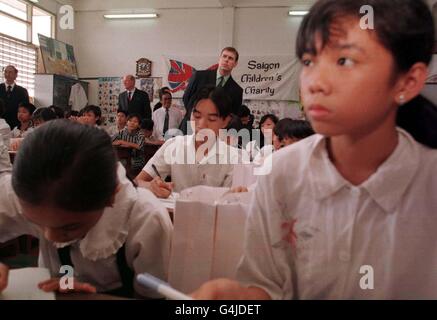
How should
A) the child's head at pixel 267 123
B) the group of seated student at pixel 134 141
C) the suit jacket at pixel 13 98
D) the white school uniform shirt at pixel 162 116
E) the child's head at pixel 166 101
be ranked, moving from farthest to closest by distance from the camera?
the child's head at pixel 166 101 → the white school uniform shirt at pixel 162 116 → the suit jacket at pixel 13 98 → the group of seated student at pixel 134 141 → the child's head at pixel 267 123

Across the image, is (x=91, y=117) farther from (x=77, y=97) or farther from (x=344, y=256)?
(x=77, y=97)

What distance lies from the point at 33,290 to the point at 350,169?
15.8 inches

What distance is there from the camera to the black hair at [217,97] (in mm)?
1032

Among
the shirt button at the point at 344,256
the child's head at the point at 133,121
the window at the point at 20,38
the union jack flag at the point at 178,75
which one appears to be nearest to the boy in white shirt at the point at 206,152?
the shirt button at the point at 344,256

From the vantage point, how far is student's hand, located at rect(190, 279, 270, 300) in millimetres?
380

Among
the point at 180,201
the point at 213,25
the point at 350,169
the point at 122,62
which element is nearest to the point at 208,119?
the point at 180,201

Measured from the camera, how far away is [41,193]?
1.40 ft

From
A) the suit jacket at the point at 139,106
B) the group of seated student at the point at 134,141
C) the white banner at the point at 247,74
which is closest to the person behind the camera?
the group of seated student at the point at 134,141

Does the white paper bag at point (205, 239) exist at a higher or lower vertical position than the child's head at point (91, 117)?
lower

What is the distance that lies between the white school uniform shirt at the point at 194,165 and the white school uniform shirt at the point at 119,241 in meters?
0.35

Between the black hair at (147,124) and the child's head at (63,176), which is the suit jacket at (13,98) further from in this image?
the child's head at (63,176)

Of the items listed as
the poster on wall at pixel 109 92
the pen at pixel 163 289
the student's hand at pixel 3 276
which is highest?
the poster on wall at pixel 109 92

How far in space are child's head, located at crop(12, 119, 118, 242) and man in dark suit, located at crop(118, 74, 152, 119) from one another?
3548mm
